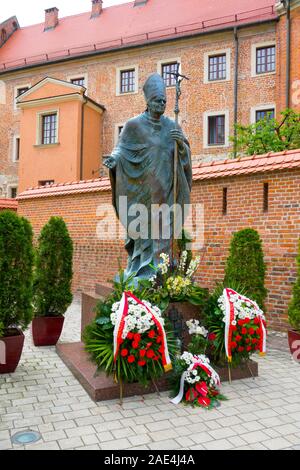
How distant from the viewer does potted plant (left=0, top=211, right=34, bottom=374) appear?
4.72m

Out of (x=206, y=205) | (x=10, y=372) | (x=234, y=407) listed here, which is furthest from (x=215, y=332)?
(x=206, y=205)

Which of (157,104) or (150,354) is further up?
(157,104)

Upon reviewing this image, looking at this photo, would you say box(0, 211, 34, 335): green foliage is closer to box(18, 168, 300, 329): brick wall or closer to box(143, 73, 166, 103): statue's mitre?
box(143, 73, 166, 103): statue's mitre

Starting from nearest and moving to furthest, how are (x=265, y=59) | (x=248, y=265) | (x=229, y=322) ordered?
(x=229, y=322), (x=248, y=265), (x=265, y=59)

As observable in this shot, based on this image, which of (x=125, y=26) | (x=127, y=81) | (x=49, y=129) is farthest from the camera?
(x=125, y=26)

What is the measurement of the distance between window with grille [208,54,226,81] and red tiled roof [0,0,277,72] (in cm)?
129

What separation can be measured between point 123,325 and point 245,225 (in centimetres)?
453

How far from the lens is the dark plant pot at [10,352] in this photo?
Answer: 183 inches

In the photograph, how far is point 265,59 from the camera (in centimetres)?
1850

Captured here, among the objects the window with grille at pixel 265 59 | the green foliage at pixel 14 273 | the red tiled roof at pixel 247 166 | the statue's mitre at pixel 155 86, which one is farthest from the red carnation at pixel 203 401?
the window with grille at pixel 265 59

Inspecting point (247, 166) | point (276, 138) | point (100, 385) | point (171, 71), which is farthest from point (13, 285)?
point (171, 71)

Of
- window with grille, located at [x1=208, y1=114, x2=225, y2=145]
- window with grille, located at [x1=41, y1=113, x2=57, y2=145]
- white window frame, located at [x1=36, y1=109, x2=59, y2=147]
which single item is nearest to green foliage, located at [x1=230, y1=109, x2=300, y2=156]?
window with grille, located at [x1=208, y1=114, x2=225, y2=145]

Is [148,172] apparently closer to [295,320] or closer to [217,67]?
[295,320]

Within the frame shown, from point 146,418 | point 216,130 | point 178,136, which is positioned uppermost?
point 216,130
